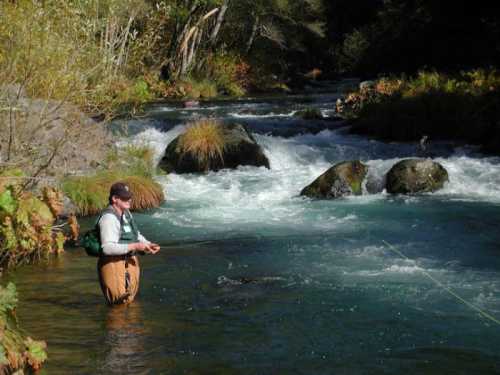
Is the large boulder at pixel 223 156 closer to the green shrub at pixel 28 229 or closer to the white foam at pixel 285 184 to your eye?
the white foam at pixel 285 184

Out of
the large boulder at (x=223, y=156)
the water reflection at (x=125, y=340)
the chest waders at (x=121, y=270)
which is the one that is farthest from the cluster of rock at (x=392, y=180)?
the chest waders at (x=121, y=270)

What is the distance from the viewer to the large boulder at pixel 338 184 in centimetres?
1683

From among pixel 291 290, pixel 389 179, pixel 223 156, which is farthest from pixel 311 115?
pixel 291 290

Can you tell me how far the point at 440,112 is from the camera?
22.7 m

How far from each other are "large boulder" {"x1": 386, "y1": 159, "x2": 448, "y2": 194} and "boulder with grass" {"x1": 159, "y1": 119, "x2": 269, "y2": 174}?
152 inches

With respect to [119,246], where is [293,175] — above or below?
below

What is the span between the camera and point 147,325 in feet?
28.0

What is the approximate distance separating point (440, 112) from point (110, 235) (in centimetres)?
1604

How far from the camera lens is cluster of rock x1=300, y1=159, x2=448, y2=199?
666 inches

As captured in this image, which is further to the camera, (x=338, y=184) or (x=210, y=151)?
(x=210, y=151)

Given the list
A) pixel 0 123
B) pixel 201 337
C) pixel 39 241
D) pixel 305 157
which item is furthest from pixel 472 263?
pixel 305 157

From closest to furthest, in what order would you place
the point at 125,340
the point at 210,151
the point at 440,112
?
the point at 125,340 < the point at 210,151 < the point at 440,112

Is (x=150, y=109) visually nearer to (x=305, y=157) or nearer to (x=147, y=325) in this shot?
(x=305, y=157)

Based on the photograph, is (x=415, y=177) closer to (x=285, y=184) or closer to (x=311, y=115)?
(x=285, y=184)
